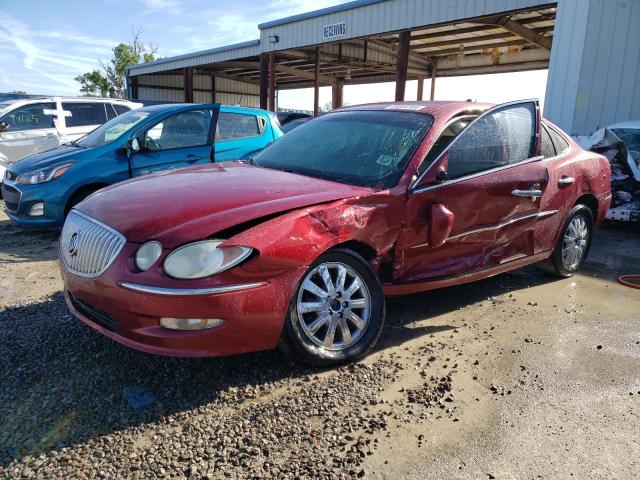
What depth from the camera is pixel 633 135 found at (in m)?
7.14

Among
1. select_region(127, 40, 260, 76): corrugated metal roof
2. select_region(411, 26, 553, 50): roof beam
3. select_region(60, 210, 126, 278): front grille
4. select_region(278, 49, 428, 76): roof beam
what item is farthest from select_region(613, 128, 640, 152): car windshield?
select_region(127, 40, 260, 76): corrugated metal roof

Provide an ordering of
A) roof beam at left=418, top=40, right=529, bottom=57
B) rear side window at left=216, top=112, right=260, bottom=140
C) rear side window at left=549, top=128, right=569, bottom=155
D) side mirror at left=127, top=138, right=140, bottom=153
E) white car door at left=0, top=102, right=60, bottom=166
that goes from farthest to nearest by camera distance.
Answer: roof beam at left=418, top=40, right=529, bottom=57, white car door at left=0, top=102, right=60, bottom=166, rear side window at left=216, top=112, right=260, bottom=140, side mirror at left=127, top=138, right=140, bottom=153, rear side window at left=549, top=128, right=569, bottom=155

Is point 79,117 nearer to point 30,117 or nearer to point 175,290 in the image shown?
point 30,117

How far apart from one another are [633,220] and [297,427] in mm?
6126

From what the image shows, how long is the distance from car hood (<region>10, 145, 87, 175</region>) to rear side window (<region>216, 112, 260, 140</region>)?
1696mm

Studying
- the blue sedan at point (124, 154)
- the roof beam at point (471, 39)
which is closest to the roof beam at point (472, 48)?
the roof beam at point (471, 39)

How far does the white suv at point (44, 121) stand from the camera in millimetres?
8695

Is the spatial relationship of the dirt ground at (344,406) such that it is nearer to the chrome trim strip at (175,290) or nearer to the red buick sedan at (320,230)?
the red buick sedan at (320,230)

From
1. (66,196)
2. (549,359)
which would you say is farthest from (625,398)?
(66,196)

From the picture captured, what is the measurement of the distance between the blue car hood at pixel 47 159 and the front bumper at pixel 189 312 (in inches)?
143

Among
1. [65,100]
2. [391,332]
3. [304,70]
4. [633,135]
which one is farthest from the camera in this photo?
[304,70]

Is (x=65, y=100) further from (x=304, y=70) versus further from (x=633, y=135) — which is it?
(x=304, y=70)

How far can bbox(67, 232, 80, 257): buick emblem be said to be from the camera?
2.77 metres

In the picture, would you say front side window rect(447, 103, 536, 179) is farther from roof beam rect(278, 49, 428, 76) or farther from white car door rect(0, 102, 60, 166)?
roof beam rect(278, 49, 428, 76)
